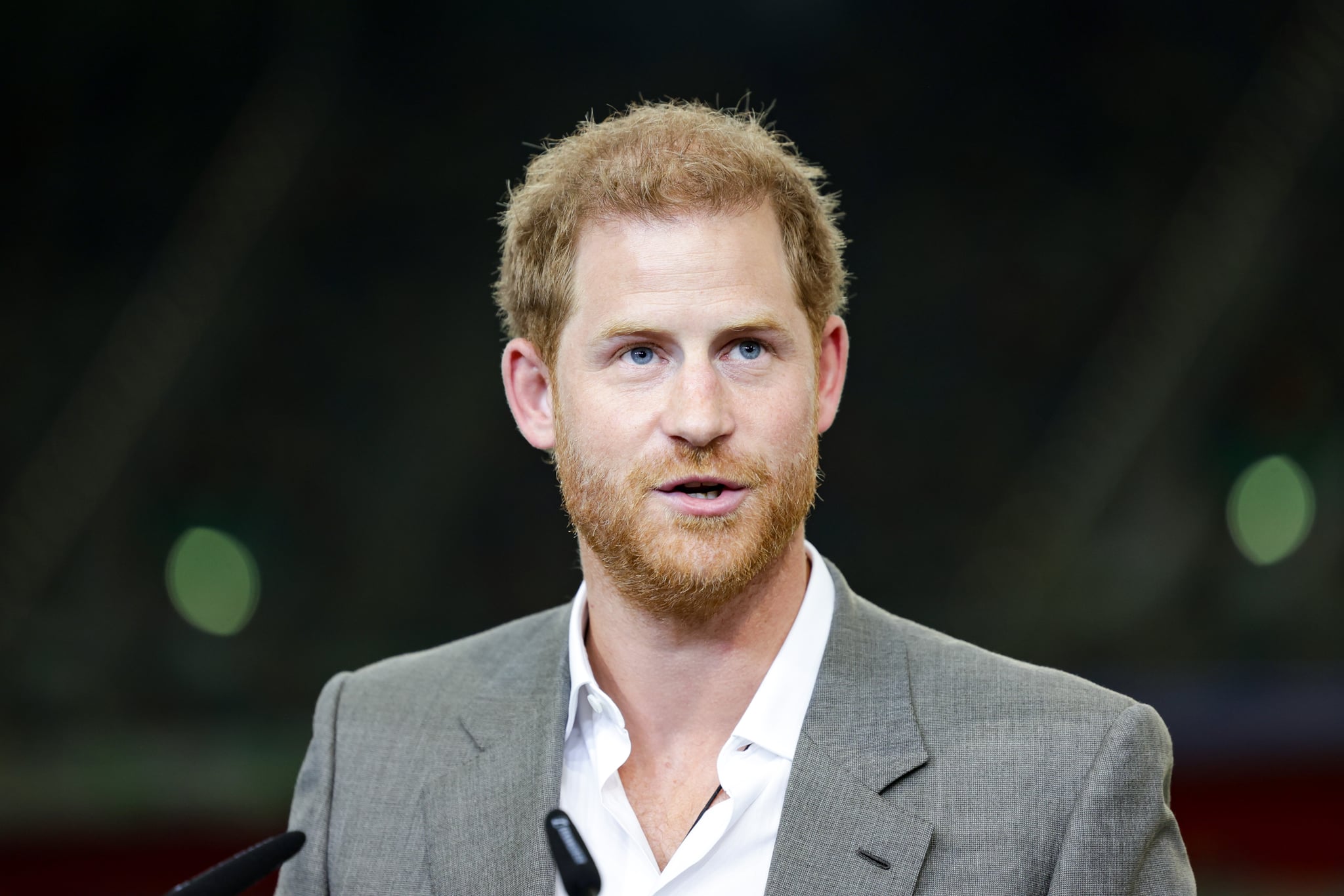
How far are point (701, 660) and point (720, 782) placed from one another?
171mm

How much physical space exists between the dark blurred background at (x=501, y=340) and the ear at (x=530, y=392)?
3.40 metres

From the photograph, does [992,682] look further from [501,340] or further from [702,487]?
[501,340]

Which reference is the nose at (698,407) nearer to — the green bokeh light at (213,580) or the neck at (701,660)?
the neck at (701,660)

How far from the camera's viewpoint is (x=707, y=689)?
185 cm

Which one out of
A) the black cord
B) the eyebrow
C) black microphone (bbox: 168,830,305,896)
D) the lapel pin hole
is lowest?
black microphone (bbox: 168,830,305,896)

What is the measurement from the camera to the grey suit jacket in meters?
1.64

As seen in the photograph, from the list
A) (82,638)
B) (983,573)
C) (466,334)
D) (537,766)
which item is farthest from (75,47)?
(537,766)

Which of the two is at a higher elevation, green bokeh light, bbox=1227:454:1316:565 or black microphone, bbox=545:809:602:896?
green bokeh light, bbox=1227:454:1316:565

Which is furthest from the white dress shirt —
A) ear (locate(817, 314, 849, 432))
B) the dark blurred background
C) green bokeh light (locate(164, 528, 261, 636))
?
green bokeh light (locate(164, 528, 261, 636))

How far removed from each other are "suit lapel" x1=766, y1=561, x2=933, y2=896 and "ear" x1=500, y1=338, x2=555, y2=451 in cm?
51

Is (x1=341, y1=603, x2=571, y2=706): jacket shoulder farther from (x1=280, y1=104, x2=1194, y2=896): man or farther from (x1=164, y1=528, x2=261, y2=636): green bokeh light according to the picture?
(x1=164, y1=528, x2=261, y2=636): green bokeh light

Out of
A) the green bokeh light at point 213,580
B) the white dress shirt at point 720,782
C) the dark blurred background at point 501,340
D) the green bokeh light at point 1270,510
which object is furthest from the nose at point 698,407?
the green bokeh light at point 1270,510

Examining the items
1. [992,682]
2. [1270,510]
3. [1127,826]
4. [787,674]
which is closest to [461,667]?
[787,674]

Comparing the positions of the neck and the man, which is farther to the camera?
the neck
